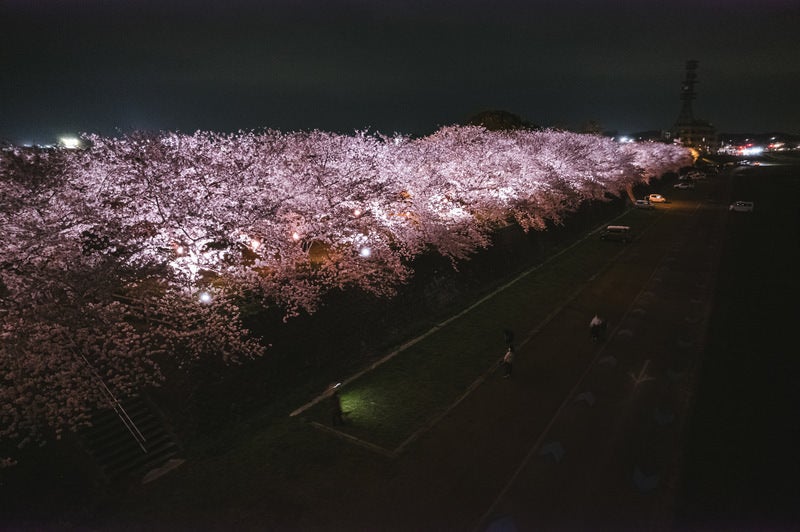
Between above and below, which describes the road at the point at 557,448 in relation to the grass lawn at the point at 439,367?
below

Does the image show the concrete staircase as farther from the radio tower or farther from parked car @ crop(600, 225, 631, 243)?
the radio tower

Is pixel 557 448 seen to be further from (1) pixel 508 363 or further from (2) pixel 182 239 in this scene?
(2) pixel 182 239

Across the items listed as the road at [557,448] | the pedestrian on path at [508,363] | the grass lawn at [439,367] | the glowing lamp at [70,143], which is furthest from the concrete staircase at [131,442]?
the pedestrian on path at [508,363]

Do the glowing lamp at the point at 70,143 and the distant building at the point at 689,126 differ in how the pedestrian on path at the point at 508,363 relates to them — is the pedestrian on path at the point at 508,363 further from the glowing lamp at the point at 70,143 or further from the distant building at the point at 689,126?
the distant building at the point at 689,126

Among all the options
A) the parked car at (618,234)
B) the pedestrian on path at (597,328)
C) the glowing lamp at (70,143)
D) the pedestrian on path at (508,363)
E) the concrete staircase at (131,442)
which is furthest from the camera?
the parked car at (618,234)

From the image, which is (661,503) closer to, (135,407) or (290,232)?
(135,407)
